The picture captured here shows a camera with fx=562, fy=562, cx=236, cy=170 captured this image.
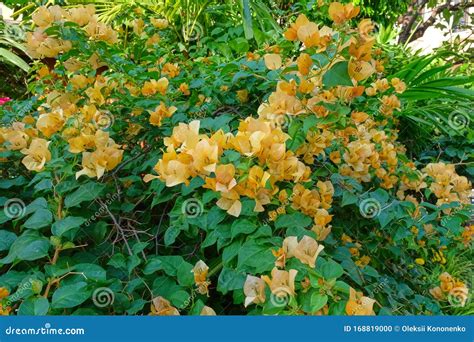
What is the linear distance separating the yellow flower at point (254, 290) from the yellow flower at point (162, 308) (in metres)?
0.13

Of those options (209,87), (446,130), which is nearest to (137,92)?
(209,87)

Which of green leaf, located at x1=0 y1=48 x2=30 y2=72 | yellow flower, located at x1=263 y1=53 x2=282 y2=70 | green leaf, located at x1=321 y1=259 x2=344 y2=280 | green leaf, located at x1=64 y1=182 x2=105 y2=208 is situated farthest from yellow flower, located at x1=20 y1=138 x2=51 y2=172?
green leaf, located at x1=0 y1=48 x2=30 y2=72

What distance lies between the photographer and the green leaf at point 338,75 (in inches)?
36.3

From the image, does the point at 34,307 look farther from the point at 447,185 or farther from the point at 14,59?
the point at 14,59

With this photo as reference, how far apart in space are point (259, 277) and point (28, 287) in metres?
0.36

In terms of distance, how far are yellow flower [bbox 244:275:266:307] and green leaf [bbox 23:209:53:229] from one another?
36 centimetres

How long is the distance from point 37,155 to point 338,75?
583mm

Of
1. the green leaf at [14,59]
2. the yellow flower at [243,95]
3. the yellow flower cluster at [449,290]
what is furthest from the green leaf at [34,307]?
the green leaf at [14,59]

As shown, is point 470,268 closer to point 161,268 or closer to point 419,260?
point 419,260

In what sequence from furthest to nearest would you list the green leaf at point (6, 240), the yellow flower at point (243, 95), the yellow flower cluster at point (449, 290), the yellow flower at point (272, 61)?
the yellow flower cluster at point (449, 290) < the yellow flower at point (243, 95) < the yellow flower at point (272, 61) < the green leaf at point (6, 240)

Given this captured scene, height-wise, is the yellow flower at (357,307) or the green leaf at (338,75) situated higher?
the green leaf at (338,75)

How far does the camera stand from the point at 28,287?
0.87 m

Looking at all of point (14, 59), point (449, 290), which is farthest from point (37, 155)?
point (14, 59)

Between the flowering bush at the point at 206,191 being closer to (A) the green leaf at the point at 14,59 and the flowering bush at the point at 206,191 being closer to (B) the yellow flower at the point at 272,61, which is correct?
(B) the yellow flower at the point at 272,61
